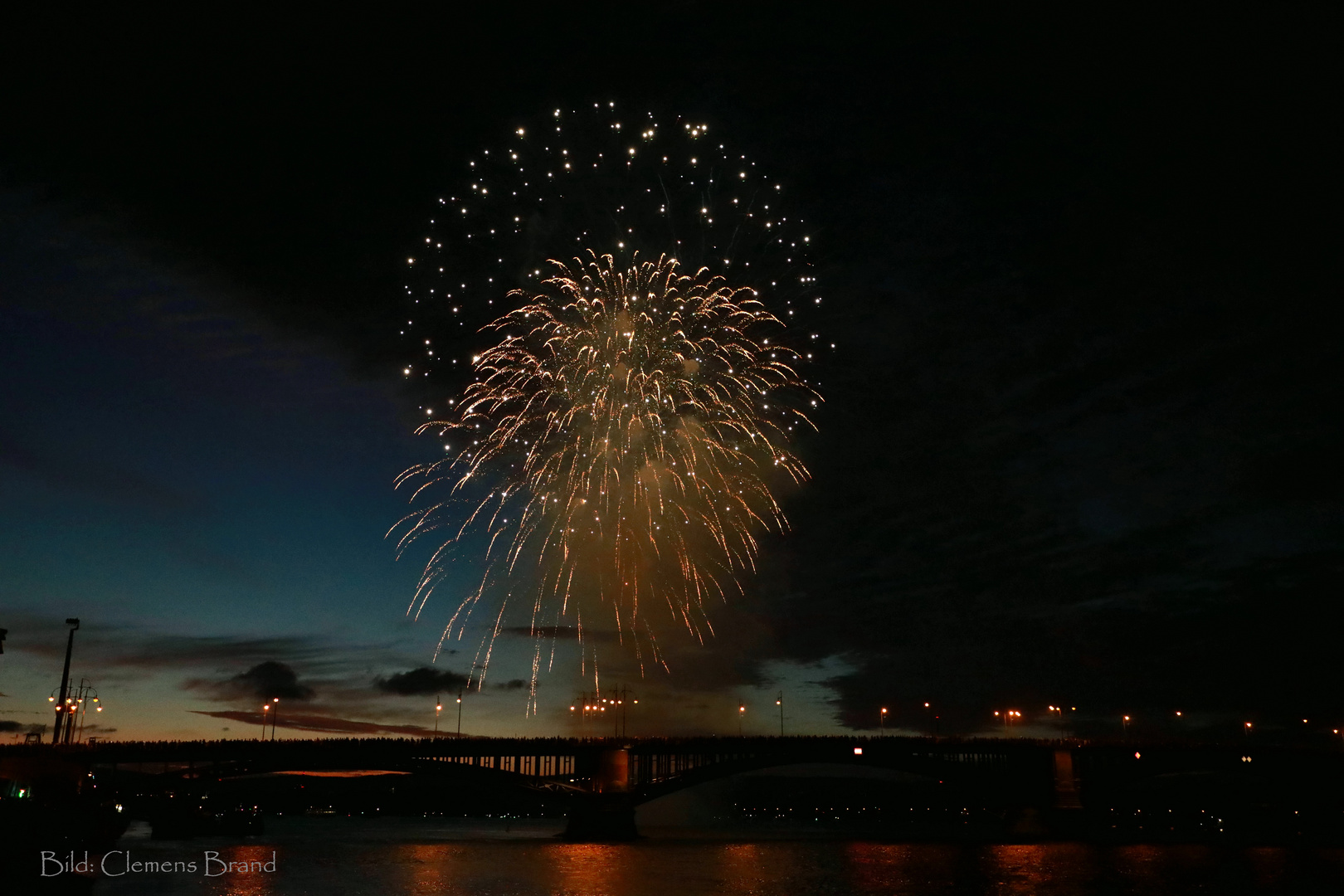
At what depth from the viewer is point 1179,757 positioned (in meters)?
118

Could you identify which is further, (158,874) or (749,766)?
(749,766)

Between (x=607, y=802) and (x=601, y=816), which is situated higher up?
(x=607, y=802)

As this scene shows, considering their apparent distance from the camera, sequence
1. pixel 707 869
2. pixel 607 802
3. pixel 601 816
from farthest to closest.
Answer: pixel 601 816
pixel 607 802
pixel 707 869

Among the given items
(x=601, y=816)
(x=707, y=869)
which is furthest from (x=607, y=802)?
(x=707, y=869)

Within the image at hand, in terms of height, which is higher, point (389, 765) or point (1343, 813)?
point (389, 765)

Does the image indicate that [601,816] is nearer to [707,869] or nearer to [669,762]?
[669,762]

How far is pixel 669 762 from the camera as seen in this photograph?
383 feet

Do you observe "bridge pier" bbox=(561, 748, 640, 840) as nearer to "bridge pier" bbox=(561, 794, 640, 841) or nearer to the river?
"bridge pier" bbox=(561, 794, 640, 841)

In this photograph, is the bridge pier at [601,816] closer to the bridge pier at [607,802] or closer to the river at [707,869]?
the bridge pier at [607,802]

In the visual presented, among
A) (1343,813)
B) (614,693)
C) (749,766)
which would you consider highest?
(614,693)

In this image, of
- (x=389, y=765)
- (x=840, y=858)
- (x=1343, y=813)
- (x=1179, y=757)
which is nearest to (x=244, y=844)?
(x=389, y=765)

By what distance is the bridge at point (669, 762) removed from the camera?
4254 inches

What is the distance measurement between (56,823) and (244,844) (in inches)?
2419

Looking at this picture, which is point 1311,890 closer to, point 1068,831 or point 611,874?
point 611,874
